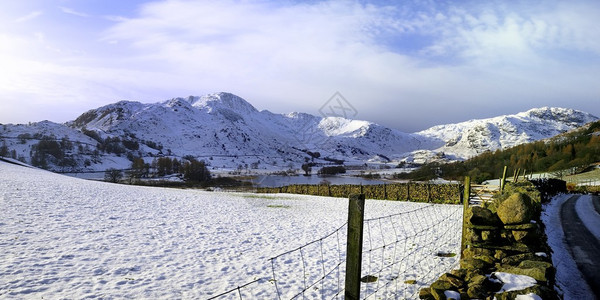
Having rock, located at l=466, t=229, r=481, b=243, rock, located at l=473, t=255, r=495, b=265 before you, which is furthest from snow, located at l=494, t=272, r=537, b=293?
rock, located at l=466, t=229, r=481, b=243

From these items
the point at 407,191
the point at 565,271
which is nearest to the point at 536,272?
the point at 565,271

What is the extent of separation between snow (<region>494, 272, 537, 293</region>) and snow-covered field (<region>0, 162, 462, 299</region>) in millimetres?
2744

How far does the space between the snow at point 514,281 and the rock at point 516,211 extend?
2.62m

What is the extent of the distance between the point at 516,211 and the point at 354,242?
6.49m

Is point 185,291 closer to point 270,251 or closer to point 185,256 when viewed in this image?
point 185,256

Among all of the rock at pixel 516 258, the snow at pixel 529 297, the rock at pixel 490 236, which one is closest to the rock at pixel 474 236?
the rock at pixel 490 236

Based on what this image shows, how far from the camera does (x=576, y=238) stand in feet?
43.3

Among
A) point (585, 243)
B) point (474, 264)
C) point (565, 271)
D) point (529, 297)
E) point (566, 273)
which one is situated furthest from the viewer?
point (585, 243)

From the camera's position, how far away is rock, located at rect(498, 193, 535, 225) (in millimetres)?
7943

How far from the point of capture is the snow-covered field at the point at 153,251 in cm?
877

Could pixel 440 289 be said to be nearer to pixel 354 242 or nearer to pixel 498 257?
pixel 498 257

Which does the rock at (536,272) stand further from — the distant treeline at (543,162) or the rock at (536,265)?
the distant treeline at (543,162)

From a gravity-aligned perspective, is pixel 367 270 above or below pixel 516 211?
below

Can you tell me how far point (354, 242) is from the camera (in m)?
4.14
